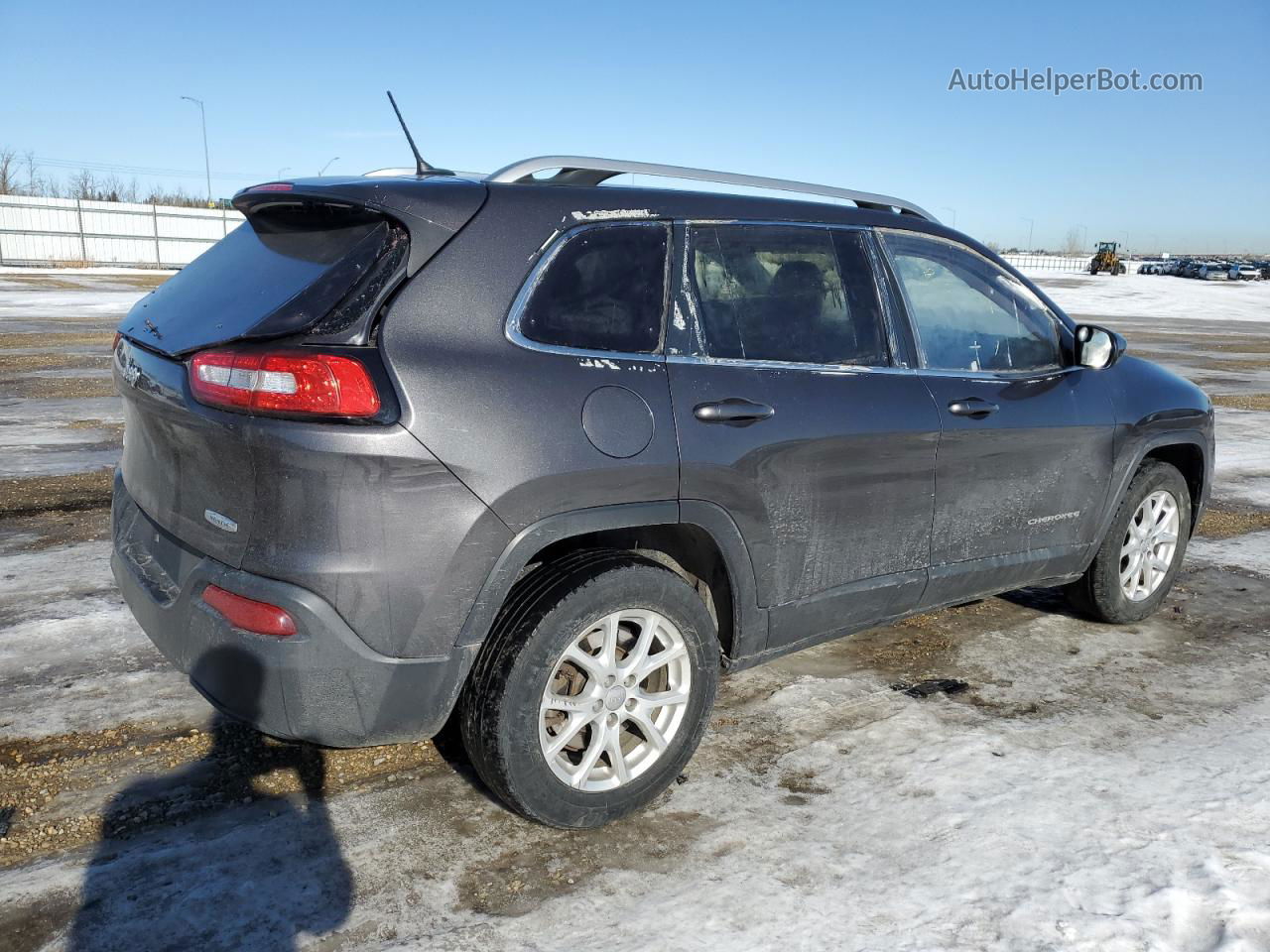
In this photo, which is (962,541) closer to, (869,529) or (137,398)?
(869,529)

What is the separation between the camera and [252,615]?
2.65 m

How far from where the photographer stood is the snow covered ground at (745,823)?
2613mm

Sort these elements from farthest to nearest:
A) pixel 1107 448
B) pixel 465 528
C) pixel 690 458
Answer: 1. pixel 1107 448
2. pixel 690 458
3. pixel 465 528

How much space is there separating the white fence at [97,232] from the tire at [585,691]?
43.3 meters

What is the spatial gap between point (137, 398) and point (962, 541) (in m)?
2.88

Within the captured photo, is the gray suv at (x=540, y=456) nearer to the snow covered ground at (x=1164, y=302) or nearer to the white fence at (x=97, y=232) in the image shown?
the snow covered ground at (x=1164, y=302)

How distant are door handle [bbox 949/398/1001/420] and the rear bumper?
6.63ft

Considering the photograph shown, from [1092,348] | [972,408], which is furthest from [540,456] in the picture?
[1092,348]

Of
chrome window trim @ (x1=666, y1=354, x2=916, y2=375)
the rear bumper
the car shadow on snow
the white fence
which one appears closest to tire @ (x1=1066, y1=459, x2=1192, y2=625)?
chrome window trim @ (x1=666, y1=354, x2=916, y2=375)

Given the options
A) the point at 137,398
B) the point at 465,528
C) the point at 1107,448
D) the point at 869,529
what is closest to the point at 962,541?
the point at 869,529

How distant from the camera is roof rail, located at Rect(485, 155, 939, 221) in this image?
3.08 meters

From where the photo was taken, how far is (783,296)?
3477 mm

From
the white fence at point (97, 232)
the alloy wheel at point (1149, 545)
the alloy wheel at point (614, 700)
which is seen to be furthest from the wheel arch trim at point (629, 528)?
the white fence at point (97, 232)

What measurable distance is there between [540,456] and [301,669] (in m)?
0.81
